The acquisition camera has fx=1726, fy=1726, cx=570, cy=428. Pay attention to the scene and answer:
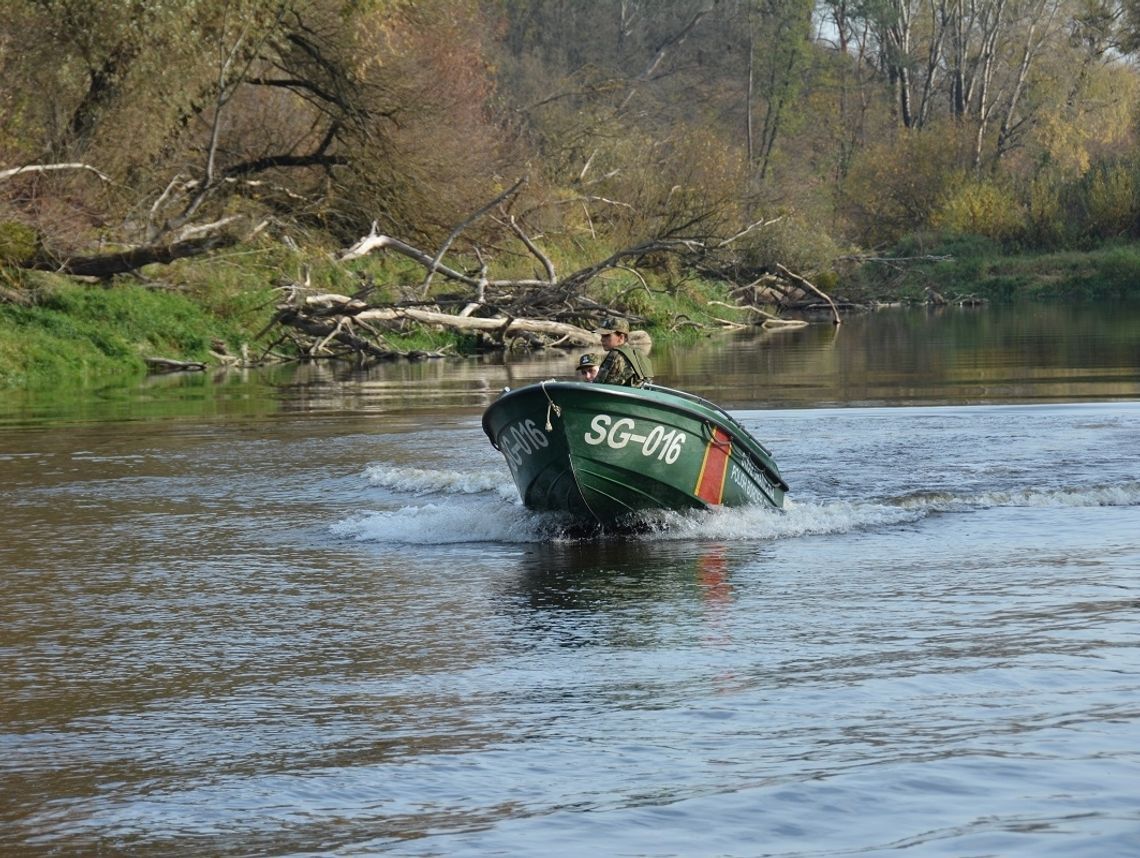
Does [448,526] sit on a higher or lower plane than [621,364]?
lower

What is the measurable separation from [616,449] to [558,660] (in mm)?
3874

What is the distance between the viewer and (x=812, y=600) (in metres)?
9.41

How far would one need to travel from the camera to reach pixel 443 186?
35438 millimetres

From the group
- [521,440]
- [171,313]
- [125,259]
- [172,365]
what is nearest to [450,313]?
[171,313]

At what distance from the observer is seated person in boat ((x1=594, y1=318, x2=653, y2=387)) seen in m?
12.4

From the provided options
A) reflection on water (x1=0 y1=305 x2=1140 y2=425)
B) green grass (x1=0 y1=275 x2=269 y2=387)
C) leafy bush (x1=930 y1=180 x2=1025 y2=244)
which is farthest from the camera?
leafy bush (x1=930 y1=180 x2=1025 y2=244)

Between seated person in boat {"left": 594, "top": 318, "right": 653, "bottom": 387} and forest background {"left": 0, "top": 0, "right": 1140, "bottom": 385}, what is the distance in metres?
17.1

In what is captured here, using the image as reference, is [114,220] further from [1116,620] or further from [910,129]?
[910,129]

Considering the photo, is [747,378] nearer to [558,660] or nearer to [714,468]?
[714,468]

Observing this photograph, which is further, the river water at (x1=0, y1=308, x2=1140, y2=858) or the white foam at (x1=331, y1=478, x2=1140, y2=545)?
the white foam at (x1=331, y1=478, x2=1140, y2=545)

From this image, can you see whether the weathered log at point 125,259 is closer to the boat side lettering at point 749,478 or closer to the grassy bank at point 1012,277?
the boat side lettering at point 749,478

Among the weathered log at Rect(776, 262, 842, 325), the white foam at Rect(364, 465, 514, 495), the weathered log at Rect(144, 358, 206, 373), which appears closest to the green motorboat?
the white foam at Rect(364, 465, 514, 495)

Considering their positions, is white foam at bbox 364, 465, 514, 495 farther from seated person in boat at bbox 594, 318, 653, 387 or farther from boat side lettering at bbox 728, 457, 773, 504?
boat side lettering at bbox 728, 457, 773, 504

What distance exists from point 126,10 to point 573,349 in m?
11.6
